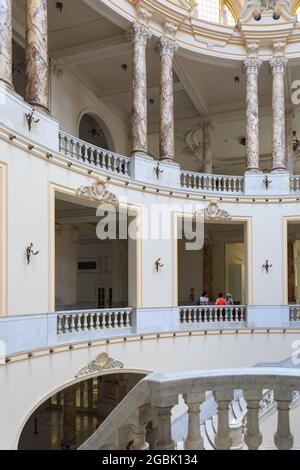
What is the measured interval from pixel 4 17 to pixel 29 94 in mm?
1606

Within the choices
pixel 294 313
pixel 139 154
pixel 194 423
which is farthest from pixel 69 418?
pixel 194 423

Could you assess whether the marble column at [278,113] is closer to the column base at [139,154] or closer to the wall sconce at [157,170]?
the wall sconce at [157,170]

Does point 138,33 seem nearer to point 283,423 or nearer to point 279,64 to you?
point 279,64

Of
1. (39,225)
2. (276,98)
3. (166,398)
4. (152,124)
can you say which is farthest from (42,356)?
(152,124)

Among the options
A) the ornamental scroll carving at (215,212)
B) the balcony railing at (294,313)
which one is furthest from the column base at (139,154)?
the balcony railing at (294,313)

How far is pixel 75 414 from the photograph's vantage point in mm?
16219

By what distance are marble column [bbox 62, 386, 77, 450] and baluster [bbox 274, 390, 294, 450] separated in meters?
13.8

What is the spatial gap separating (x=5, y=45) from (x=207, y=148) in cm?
1198

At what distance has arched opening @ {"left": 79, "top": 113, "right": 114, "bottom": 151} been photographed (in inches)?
724

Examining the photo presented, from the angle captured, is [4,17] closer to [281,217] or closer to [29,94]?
[29,94]

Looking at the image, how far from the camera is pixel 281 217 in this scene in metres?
15.0

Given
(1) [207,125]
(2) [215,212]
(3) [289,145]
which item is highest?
(1) [207,125]

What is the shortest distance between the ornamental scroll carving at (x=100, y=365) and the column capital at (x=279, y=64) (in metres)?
11.3

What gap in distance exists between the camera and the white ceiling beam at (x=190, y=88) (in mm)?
16594
